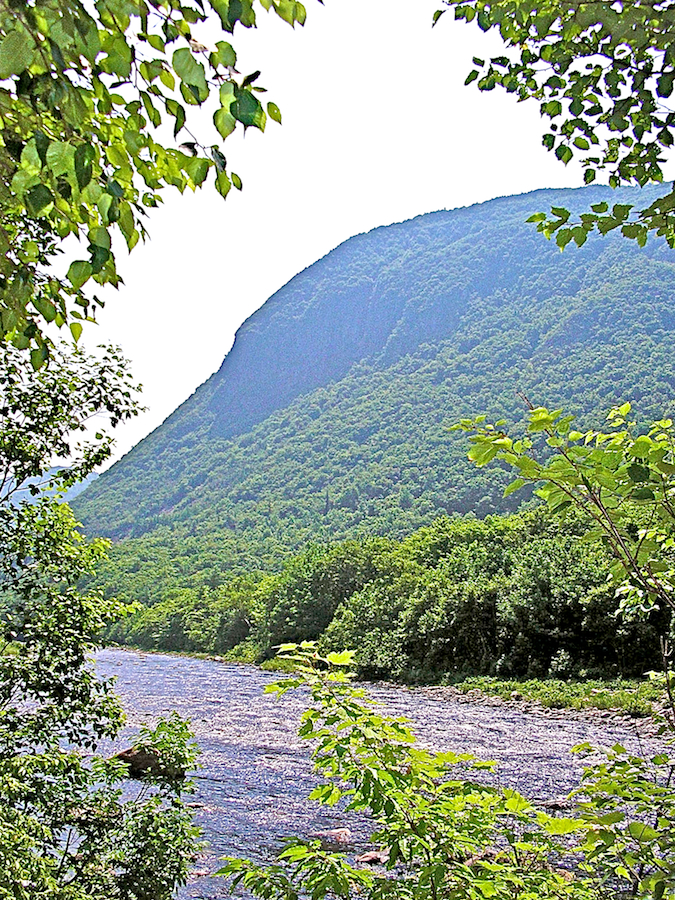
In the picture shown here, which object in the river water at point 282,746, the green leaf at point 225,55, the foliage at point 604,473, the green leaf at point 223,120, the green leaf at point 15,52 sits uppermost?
the green leaf at point 225,55

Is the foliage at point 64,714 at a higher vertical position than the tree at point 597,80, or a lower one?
lower

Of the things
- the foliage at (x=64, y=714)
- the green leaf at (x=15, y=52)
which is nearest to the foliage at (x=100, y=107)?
the green leaf at (x=15, y=52)

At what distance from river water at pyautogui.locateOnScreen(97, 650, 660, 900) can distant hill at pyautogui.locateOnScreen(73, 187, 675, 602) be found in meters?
40.2

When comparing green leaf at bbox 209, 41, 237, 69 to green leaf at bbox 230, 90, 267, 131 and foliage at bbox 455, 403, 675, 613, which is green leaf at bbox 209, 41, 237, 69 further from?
foliage at bbox 455, 403, 675, 613

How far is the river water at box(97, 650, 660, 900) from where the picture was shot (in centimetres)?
975

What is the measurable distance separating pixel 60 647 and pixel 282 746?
1212 centimetres

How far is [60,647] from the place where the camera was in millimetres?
4703

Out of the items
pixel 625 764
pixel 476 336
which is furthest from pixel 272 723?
pixel 476 336

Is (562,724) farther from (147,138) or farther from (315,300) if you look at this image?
(315,300)

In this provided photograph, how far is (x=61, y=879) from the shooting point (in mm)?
4590

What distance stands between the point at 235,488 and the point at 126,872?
136671 millimetres

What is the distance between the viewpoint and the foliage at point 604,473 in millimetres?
1669

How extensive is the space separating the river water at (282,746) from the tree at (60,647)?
3062 mm

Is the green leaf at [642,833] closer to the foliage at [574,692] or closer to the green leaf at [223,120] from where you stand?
the green leaf at [223,120]
